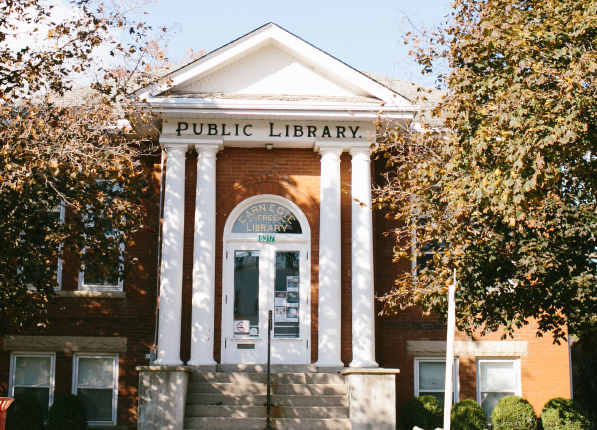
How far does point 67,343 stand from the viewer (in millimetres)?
13711

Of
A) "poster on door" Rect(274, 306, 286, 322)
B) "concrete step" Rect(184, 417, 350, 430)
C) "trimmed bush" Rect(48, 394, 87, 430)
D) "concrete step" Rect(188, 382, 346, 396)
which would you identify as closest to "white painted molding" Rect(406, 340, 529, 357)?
"concrete step" Rect(188, 382, 346, 396)

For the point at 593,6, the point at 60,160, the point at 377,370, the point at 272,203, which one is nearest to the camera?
the point at 593,6

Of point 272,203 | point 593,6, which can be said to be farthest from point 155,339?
point 593,6

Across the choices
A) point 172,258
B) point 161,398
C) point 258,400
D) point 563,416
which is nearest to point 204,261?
point 172,258

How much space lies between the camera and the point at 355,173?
13.3 m

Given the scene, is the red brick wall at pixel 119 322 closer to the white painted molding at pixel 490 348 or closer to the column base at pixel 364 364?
the column base at pixel 364 364

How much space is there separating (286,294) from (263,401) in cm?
238

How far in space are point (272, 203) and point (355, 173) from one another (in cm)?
187

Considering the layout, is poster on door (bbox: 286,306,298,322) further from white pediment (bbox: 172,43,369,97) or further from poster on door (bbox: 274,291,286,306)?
white pediment (bbox: 172,43,369,97)

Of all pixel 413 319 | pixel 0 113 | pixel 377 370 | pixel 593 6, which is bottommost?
pixel 377 370

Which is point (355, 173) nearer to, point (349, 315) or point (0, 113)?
point (349, 315)

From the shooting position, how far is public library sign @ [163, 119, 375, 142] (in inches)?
522

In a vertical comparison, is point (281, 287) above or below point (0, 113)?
below

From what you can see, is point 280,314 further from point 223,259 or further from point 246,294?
point 223,259
